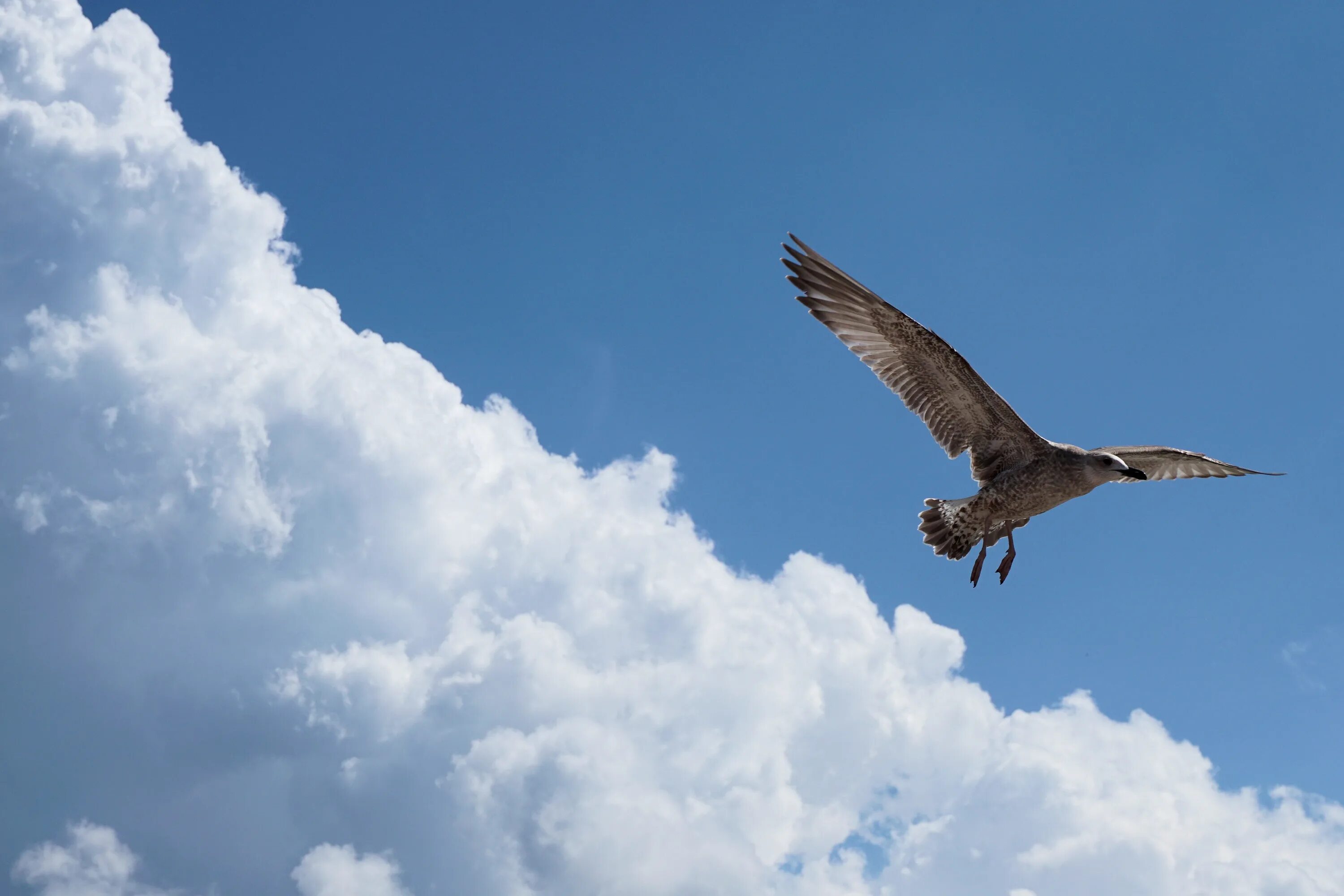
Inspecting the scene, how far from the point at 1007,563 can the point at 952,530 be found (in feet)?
3.49

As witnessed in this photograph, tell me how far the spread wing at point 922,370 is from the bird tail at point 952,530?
1.06 metres

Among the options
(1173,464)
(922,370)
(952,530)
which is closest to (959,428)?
(922,370)

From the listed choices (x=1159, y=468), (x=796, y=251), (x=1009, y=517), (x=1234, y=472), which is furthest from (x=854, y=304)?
(x=1234, y=472)

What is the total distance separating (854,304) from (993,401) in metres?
2.90

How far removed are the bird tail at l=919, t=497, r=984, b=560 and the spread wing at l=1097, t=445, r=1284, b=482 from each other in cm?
366

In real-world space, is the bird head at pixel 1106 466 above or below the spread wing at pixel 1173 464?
below

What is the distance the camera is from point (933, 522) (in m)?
18.2

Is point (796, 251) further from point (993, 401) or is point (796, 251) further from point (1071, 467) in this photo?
point (1071, 467)

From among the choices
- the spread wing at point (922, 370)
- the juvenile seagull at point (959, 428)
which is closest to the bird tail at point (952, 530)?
the juvenile seagull at point (959, 428)

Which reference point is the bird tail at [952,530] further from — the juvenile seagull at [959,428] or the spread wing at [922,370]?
the spread wing at [922,370]

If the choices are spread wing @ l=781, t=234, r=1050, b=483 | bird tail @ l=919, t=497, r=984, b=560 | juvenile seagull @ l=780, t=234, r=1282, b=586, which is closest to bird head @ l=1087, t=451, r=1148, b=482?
juvenile seagull @ l=780, t=234, r=1282, b=586

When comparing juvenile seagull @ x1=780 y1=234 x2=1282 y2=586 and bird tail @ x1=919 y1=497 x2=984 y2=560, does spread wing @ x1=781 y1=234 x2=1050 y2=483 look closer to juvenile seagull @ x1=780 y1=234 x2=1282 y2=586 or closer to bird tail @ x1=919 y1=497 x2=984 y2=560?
juvenile seagull @ x1=780 y1=234 x2=1282 y2=586

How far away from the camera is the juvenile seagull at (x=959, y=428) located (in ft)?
58.9

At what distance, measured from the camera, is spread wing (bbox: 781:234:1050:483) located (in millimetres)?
18391
